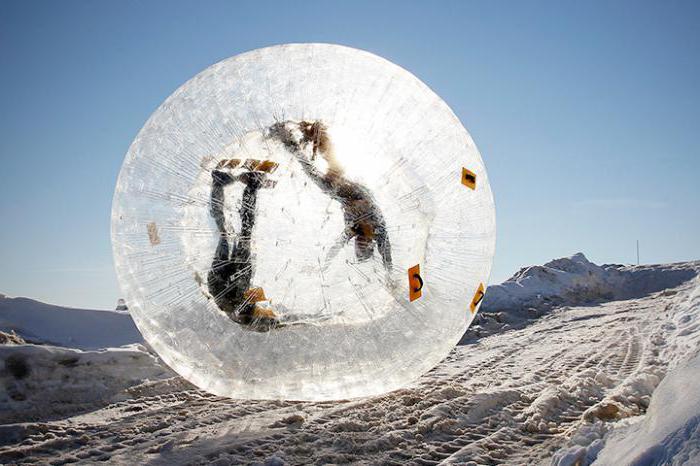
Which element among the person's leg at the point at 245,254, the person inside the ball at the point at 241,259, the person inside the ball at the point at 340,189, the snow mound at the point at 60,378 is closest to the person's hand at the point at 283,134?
the person inside the ball at the point at 340,189

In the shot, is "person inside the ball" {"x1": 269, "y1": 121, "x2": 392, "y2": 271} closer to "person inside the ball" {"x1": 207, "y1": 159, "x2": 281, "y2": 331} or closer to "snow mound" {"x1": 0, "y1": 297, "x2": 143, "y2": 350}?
"person inside the ball" {"x1": 207, "y1": 159, "x2": 281, "y2": 331}

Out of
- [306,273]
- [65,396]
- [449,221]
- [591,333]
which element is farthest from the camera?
[591,333]

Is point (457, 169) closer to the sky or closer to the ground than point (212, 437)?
closer to the sky

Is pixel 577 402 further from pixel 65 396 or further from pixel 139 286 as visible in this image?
pixel 65 396

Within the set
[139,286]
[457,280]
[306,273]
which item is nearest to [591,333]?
[457,280]

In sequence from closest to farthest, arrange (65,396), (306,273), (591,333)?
1. (306,273)
2. (65,396)
3. (591,333)

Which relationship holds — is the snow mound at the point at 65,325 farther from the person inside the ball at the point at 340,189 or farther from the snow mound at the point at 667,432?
the snow mound at the point at 667,432
